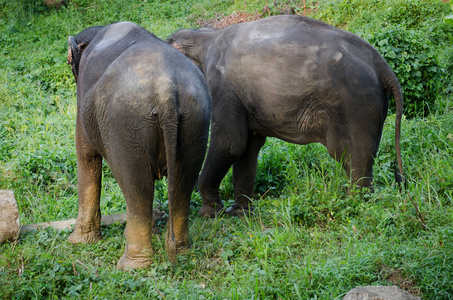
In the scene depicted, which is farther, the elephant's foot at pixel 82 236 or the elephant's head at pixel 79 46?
the elephant's head at pixel 79 46

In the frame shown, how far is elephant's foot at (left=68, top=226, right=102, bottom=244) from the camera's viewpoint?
446cm

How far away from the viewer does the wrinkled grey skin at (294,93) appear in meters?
4.40

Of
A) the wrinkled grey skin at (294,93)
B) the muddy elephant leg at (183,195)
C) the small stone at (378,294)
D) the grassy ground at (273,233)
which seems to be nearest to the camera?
the small stone at (378,294)

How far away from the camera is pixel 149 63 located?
3.60 m

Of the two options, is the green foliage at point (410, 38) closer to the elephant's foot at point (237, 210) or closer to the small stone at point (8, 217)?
the elephant's foot at point (237, 210)

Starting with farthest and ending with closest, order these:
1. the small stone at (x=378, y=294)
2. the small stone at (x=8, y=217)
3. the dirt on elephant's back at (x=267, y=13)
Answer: the dirt on elephant's back at (x=267, y=13), the small stone at (x=8, y=217), the small stone at (x=378, y=294)

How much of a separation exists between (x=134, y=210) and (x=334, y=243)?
141 cm

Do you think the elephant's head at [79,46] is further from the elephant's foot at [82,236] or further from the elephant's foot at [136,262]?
the elephant's foot at [136,262]

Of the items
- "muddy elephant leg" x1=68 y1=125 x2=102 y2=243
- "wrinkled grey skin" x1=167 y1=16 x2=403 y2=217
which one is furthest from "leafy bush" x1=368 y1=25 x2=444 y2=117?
"muddy elephant leg" x1=68 y1=125 x2=102 y2=243

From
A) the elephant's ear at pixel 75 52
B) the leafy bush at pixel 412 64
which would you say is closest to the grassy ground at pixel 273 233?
the leafy bush at pixel 412 64

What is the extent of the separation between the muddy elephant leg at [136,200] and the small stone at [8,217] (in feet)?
3.09

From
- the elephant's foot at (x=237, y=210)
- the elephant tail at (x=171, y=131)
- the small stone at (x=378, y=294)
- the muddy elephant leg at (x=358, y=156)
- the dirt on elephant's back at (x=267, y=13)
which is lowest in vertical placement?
the elephant's foot at (x=237, y=210)

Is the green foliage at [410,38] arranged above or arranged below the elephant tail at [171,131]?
below

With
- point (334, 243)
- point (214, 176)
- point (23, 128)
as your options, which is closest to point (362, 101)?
point (334, 243)
